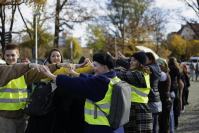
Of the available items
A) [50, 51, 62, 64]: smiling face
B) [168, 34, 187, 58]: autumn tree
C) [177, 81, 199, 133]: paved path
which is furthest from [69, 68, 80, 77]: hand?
[168, 34, 187, 58]: autumn tree

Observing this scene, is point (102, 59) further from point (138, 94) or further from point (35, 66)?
point (138, 94)

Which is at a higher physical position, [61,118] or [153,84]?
[153,84]

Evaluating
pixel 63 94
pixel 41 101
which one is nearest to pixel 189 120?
pixel 63 94

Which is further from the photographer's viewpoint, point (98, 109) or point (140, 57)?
point (140, 57)

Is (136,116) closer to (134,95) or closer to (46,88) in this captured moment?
(134,95)

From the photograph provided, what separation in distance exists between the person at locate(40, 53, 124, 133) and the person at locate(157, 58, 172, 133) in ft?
13.7

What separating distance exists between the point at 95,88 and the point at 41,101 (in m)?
0.76

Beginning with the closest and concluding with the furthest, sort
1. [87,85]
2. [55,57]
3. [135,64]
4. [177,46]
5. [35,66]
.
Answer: [87,85] → [35,66] → [55,57] → [135,64] → [177,46]

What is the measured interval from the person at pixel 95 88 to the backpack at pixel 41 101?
315mm

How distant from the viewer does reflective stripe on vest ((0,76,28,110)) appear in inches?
207

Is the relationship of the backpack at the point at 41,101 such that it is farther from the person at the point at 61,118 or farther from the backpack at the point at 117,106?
the backpack at the point at 117,106

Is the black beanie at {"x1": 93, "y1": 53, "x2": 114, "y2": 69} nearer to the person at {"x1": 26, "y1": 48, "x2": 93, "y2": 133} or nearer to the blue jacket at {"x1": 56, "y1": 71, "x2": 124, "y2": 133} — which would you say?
the blue jacket at {"x1": 56, "y1": 71, "x2": 124, "y2": 133}

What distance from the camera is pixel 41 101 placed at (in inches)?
204

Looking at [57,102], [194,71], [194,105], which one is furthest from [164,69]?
[194,71]
